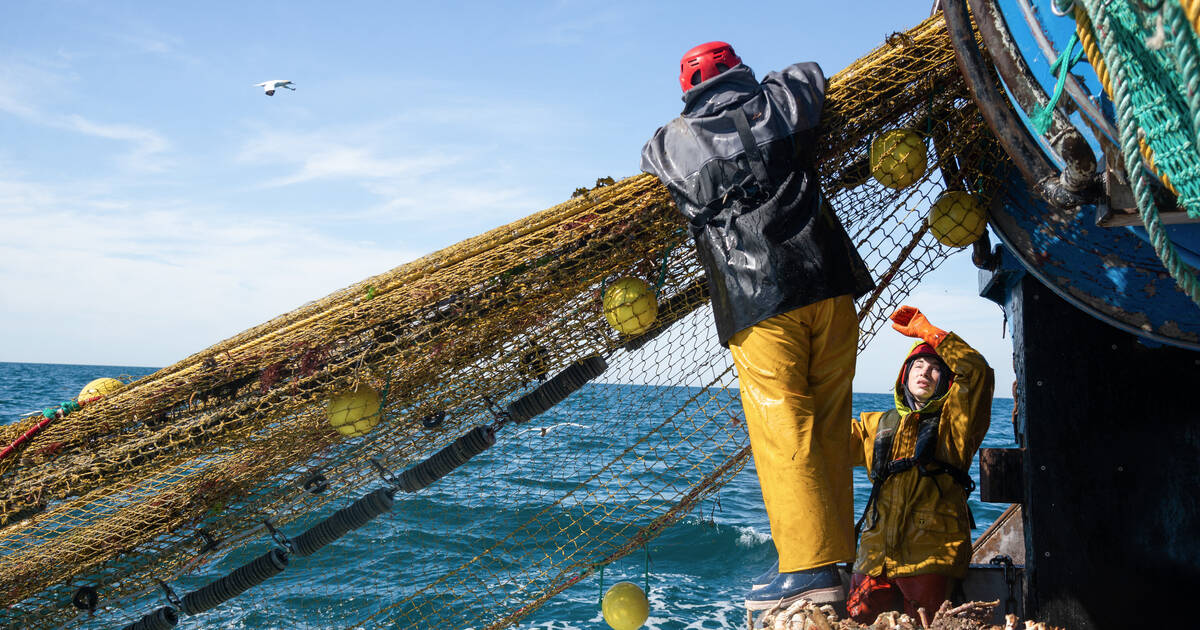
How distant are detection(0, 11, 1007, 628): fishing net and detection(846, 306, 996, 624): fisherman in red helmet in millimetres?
352

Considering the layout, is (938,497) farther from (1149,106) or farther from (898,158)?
(1149,106)

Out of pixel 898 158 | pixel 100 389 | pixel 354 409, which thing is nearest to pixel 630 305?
pixel 898 158

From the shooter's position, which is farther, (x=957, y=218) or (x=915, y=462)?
(x=915, y=462)

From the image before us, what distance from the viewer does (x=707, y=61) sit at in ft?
9.71

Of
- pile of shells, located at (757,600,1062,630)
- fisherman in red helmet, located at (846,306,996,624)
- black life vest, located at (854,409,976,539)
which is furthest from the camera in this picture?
black life vest, located at (854,409,976,539)

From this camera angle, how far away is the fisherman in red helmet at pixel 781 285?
263 centimetres

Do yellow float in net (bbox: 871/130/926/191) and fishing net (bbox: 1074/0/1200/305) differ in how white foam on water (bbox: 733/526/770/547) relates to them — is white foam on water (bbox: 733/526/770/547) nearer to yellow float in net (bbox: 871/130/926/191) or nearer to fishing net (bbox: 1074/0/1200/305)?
yellow float in net (bbox: 871/130/926/191)

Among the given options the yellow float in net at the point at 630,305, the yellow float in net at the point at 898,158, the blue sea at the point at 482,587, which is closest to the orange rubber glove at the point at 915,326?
the yellow float in net at the point at 898,158

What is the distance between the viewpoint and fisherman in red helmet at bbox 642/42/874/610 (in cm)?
263

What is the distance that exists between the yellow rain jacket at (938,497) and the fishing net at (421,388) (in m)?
0.49

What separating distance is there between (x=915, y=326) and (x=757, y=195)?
5.01ft

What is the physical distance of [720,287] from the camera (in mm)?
2875

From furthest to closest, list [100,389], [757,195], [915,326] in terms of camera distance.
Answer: [100,389]
[915,326]
[757,195]

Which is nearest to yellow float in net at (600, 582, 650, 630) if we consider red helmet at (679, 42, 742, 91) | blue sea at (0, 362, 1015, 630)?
blue sea at (0, 362, 1015, 630)
